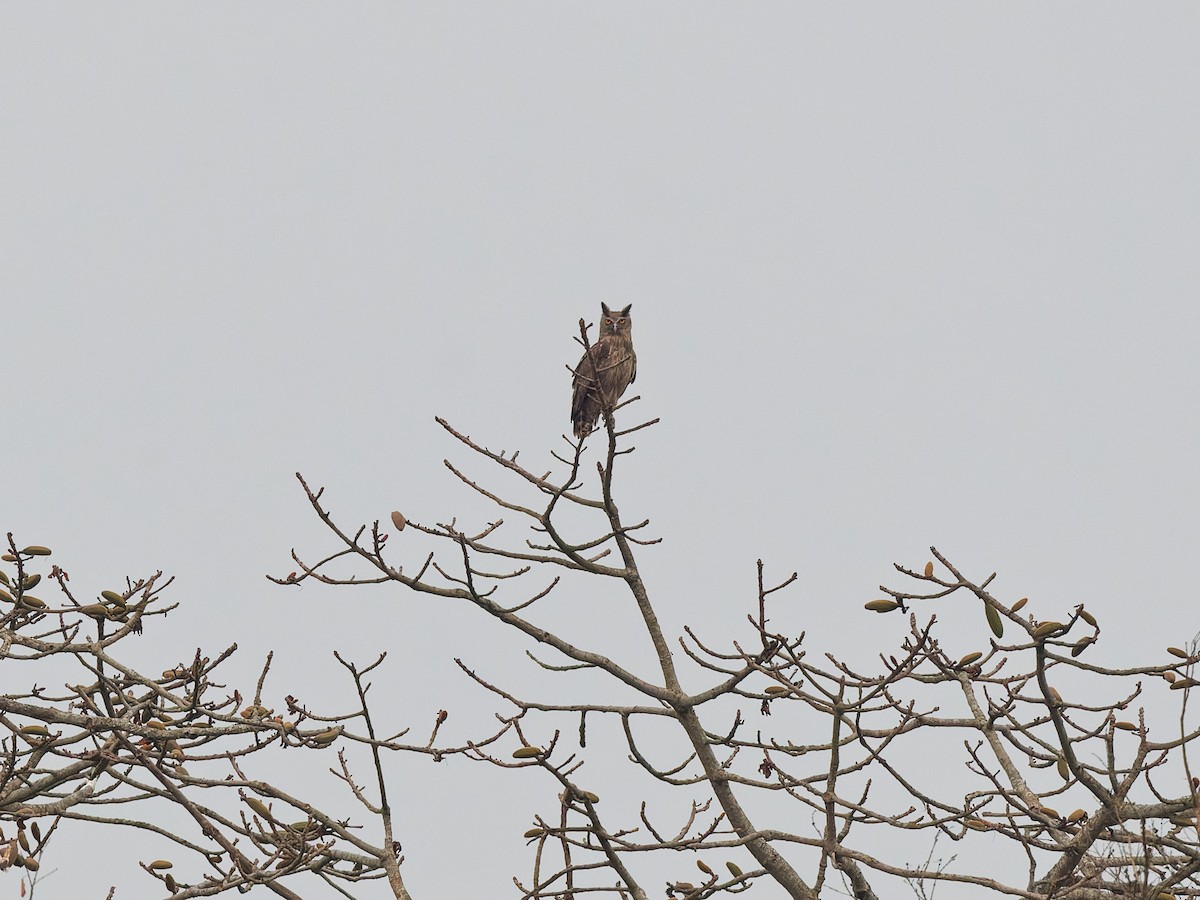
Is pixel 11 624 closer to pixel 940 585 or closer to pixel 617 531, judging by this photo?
pixel 617 531

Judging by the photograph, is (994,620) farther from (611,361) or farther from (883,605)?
(611,361)

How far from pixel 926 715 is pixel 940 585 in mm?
545

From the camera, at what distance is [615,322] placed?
Result: 11.7 metres

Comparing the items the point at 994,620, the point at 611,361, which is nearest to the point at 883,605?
the point at 994,620

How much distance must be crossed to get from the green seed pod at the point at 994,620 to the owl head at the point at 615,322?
727 centimetres

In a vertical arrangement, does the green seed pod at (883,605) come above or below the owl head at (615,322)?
below

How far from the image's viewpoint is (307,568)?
5859mm

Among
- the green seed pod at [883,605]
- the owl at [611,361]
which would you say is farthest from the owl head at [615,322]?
the green seed pod at [883,605]

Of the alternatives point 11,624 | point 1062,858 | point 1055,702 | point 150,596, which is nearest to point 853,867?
point 1062,858

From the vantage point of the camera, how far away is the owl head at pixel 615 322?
11727 mm

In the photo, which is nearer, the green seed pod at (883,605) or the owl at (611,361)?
the green seed pod at (883,605)

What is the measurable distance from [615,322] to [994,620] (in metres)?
7.32

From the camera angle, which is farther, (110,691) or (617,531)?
(617,531)

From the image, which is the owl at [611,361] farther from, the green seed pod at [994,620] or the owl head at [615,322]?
the green seed pod at [994,620]
